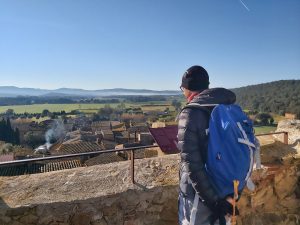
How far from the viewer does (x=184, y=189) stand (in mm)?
1919

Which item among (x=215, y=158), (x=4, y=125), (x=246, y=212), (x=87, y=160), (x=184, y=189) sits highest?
(x=215, y=158)

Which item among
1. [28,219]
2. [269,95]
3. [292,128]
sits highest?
[292,128]

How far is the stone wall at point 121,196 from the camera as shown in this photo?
2713 millimetres

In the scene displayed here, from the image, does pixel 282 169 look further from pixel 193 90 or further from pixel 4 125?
pixel 4 125

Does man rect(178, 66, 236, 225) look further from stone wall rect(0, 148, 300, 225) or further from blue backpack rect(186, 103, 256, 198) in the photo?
stone wall rect(0, 148, 300, 225)

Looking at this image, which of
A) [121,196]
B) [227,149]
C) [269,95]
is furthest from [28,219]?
[269,95]

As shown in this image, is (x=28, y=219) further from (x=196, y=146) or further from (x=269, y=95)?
(x=269, y=95)

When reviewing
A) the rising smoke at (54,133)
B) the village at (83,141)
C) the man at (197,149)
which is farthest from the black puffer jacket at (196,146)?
the rising smoke at (54,133)

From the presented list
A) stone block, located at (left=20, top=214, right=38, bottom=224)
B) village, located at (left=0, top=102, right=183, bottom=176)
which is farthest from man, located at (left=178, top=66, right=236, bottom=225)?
stone block, located at (left=20, top=214, right=38, bottom=224)

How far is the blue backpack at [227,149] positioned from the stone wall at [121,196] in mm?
1390

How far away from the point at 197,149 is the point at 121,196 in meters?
1.41

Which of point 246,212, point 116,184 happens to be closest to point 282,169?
point 246,212

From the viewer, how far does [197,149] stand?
1792mm

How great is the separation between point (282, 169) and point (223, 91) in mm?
2362
